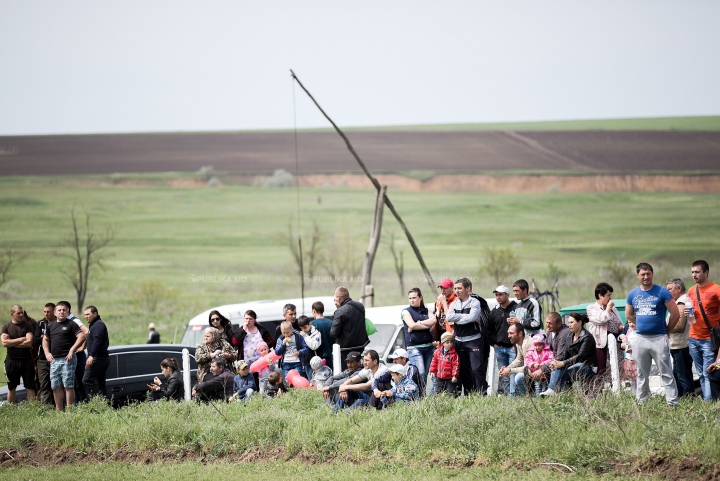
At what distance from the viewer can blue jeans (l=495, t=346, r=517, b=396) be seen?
11203mm

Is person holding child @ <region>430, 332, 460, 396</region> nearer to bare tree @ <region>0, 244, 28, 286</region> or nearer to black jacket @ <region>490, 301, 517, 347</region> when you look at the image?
black jacket @ <region>490, 301, 517, 347</region>

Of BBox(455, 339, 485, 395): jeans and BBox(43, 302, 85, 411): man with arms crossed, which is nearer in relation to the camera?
BBox(455, 339, 485, 395): jeans

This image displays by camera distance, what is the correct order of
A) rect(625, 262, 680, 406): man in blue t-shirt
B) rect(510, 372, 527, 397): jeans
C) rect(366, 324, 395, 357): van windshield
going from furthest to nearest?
rect(366, 324, 395, 357): van windshield
rect(510, 372, 527, 397): jeans
rect(625, 262, 680, 406): man in blue t-shirt

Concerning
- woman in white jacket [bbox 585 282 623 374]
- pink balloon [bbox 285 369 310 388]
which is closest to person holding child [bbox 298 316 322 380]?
pink balloon [bbox 285 369 310 388]

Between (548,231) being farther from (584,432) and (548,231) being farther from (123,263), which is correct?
(584,432)

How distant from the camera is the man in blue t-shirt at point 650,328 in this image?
9.66 m

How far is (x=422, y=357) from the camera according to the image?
12117 mm

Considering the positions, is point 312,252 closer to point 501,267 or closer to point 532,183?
point 501,267

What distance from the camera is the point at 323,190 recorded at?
9194 cm

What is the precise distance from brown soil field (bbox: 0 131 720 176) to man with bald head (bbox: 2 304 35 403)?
73.6m

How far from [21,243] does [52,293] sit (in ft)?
29.3

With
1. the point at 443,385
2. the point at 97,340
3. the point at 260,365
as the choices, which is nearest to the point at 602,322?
the point at 443,385

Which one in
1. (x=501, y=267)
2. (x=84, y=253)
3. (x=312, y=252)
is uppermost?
(x=84, y=253)

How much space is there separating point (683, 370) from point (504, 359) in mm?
2236
